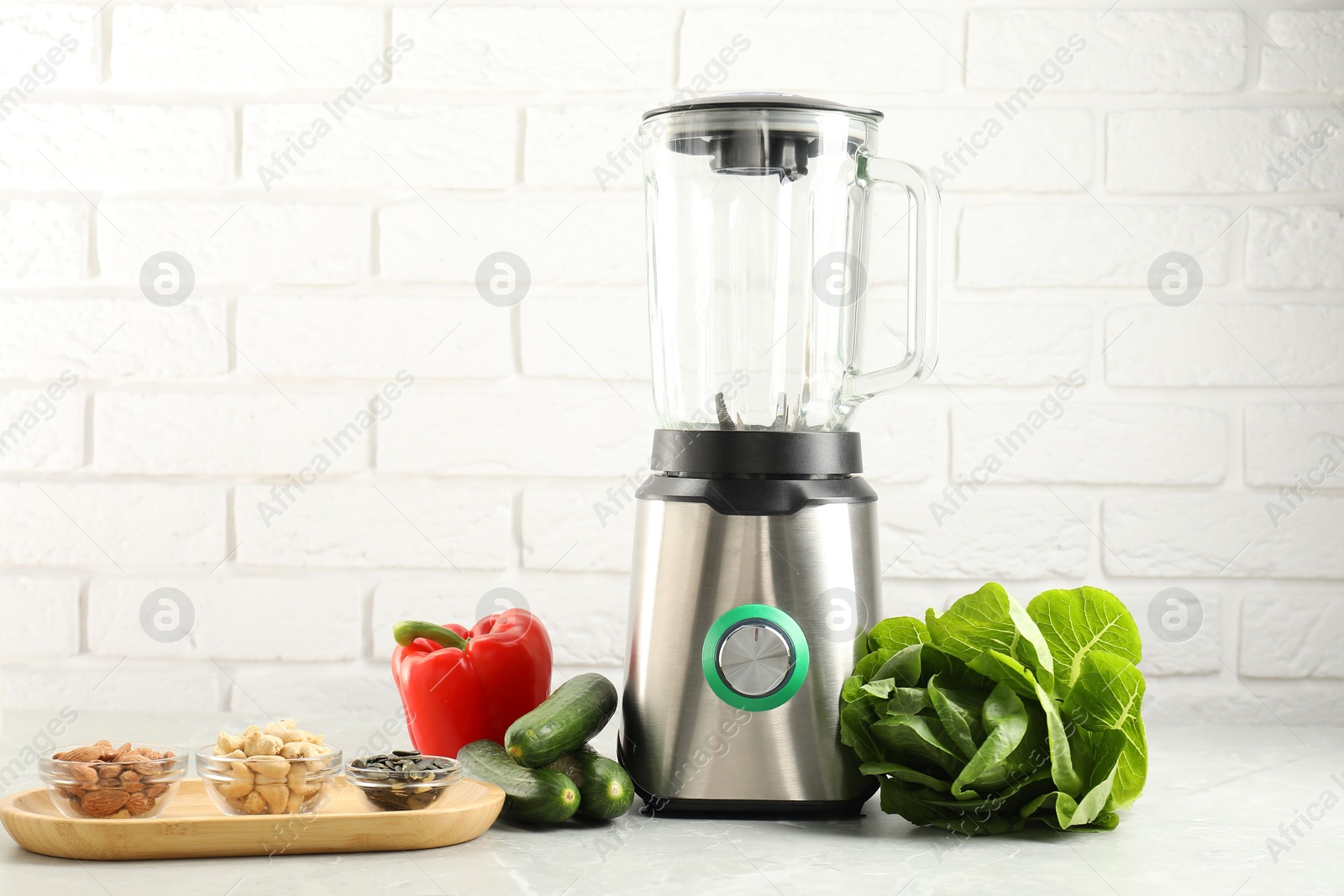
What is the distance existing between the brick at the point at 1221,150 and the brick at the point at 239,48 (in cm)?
86

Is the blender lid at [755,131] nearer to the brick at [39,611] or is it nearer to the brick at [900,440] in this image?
the brick at [900,440]

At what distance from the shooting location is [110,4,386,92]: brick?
1340 millimetres

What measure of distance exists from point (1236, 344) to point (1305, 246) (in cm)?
13

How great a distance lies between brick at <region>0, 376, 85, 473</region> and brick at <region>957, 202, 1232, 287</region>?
3.35 feet

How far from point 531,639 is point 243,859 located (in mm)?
366

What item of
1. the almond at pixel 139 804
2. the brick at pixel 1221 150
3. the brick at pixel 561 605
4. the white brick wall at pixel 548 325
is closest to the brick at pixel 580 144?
the white brick wall at pixel 548 325

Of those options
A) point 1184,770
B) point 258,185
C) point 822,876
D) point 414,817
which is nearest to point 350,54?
point 258,185

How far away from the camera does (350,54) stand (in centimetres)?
134

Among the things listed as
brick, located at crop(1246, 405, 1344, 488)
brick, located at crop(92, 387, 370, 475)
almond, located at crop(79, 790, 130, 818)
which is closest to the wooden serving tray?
almond, located at crop(79, 790, 130, 818)

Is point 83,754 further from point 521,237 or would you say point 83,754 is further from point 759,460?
point 521,237

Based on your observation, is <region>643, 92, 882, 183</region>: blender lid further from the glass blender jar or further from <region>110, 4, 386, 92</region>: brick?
<region>110, 4, 386, 92</region>: brick

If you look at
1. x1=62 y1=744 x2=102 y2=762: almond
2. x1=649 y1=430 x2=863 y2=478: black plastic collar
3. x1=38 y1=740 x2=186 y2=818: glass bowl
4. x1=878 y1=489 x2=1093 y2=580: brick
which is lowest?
x1=38 y1=740 x2=186 y2=818: glass bowl

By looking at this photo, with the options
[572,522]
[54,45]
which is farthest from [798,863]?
[54,45]

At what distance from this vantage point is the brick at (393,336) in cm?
133
